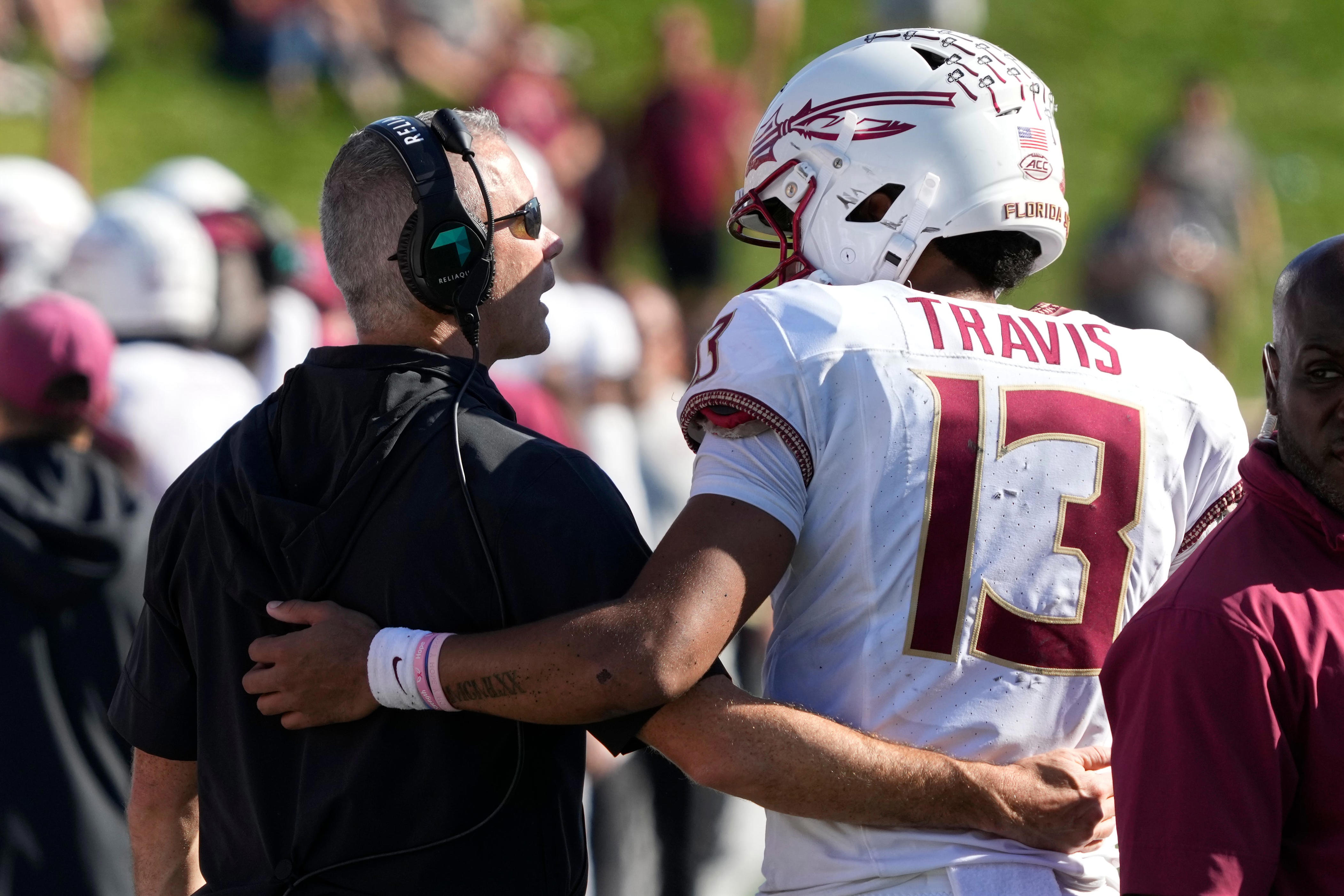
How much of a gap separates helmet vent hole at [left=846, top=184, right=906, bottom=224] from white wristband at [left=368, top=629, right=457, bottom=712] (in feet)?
3.05

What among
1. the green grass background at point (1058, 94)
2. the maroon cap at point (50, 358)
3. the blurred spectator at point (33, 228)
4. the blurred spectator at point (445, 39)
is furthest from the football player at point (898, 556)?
the blurred spectator at point (445, 39)

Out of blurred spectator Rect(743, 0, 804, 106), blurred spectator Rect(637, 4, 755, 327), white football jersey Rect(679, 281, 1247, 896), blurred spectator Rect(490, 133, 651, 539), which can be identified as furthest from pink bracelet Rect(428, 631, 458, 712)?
blurred spectator Rect(743, 0, 804, 106)

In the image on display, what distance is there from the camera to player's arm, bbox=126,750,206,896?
245 centimetres

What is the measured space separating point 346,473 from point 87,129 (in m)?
13.5

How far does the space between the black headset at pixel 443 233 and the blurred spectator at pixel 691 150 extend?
8412 millimetres

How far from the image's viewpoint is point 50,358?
3.83 meters

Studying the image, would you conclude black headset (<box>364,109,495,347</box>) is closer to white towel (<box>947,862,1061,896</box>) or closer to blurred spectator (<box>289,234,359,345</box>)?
white towel (<box>947,862,1061,896</box>)

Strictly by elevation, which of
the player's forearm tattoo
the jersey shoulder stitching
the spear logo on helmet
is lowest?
the player's forearm tattoo

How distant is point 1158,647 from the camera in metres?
1.89

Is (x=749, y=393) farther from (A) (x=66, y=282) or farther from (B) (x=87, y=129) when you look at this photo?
(B) (x=87, y=129)

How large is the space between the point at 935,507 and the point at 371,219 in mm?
959

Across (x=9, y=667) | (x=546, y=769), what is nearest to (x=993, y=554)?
(x=546, y=769)

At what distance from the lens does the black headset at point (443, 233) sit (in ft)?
7.45

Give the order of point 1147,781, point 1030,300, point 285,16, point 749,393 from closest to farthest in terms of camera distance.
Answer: point 1147,781
point 749,393
point 1030,300
point 285,16
